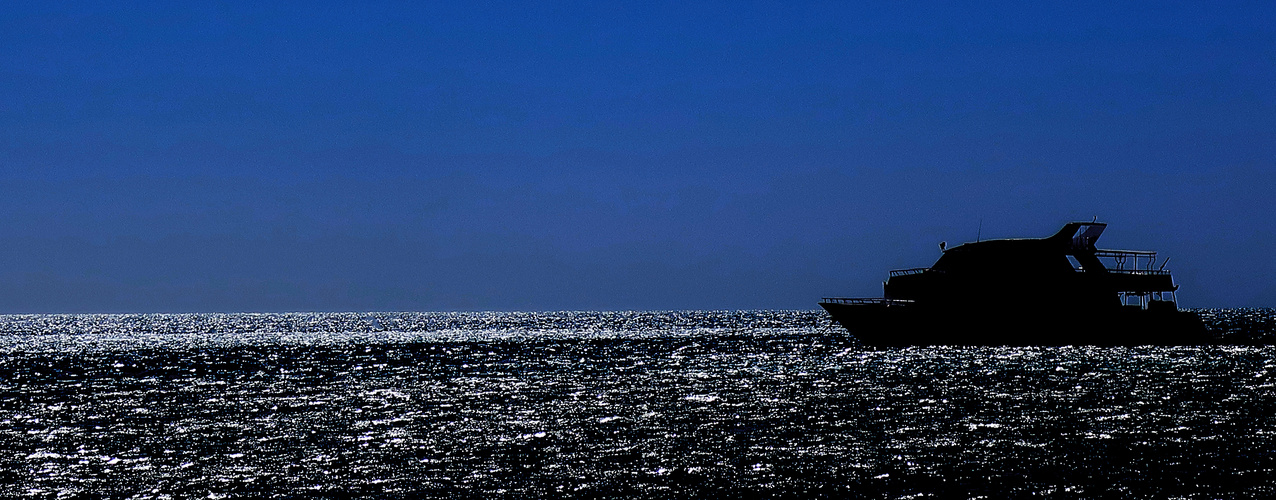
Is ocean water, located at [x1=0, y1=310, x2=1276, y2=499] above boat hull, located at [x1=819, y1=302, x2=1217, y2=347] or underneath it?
underneath

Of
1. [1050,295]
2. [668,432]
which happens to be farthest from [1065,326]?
[668,432]

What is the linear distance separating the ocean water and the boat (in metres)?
6.62

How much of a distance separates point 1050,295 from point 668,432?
41133 millimetres

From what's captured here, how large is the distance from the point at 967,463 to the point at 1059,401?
1505 cm

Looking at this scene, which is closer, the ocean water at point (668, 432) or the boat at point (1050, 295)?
the ocean water at point (668, 432)

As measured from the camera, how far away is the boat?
66.8 meters

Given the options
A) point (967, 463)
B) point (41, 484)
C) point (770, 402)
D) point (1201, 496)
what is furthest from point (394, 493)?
point (770, 402)

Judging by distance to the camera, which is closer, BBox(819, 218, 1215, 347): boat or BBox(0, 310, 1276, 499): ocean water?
BBox(0, 310, 1276, 499): ocean water

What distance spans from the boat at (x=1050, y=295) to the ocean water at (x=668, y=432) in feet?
21.7

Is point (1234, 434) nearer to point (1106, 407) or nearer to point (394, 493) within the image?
point (1106, 407)

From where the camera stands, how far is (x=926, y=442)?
29484 mm

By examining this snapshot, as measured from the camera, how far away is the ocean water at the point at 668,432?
24.0 metres

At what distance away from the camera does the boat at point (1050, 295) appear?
66812 mm

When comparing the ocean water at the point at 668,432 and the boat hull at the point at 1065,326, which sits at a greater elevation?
the boat hull at the point at 1065,326
